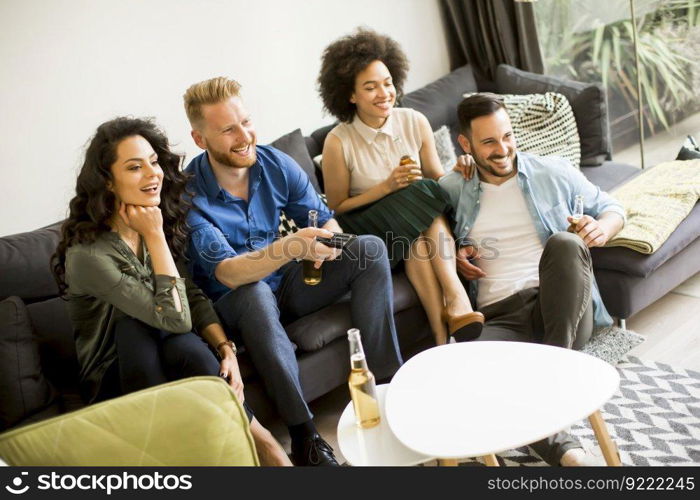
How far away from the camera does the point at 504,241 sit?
296cm

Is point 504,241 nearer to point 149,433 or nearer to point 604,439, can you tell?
point 604,439

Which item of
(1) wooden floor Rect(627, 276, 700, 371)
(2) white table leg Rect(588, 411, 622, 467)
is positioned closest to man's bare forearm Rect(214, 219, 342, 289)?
(2) white table leg Rect(588, 411, 622, 467)

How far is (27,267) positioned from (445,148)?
1926 millimetres

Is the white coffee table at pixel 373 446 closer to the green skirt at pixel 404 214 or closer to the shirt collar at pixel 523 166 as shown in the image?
the green skirt at pixel 404 214

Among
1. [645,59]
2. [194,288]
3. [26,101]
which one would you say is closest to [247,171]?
[194,288]

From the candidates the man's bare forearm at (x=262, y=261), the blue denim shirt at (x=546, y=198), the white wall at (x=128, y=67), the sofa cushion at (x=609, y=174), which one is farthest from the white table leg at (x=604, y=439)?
the white wall at (x=128, y=67)

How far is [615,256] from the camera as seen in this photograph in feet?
9.88

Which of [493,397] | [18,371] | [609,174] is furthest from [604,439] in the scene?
[609,174]

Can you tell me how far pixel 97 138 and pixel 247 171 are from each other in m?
0.57

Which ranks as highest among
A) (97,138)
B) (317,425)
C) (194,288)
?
(97,138)

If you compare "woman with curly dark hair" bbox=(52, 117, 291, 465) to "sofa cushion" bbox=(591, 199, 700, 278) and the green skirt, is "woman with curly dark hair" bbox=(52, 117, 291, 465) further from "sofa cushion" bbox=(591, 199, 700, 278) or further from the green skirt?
"sofa cushion" bbox=(591, 199, 700, 278)

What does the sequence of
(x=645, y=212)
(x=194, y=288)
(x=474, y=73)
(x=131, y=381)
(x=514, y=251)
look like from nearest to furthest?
1. (x=131, y=381)
2. (x=194, y=288)
3. (x=514, y=251)
4. (x=645, y=212)
5. (x=474, y=73)
